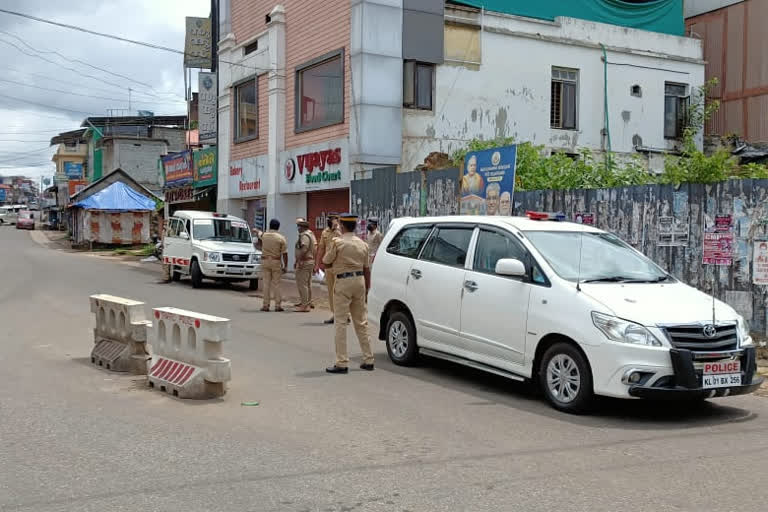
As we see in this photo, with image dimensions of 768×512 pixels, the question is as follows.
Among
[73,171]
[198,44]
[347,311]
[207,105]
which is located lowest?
[347,311]

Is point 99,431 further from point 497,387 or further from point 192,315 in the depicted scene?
point 497,387

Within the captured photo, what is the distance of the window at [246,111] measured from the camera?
26.7 metres

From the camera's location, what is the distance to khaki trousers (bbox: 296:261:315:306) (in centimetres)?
1596

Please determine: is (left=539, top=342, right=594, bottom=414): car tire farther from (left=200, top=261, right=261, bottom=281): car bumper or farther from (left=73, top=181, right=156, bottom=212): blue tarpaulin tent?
(left=73, top=181, right=156, bottom=212): blue tarpaulin tent

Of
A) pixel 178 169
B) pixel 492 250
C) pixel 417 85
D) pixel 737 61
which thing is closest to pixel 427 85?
pixel 417 85

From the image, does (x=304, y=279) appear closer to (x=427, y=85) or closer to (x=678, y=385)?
(x=427, y=85)

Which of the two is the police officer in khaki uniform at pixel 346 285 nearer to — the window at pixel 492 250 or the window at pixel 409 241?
the window at pixel 409 241

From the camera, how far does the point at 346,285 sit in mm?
9352

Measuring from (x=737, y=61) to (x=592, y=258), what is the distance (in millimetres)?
20180

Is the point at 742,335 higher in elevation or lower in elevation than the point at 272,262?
lower

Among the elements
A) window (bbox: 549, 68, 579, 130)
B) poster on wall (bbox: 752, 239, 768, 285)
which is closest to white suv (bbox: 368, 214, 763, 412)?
poster on wall (bbox: 752, 239, 768, 285)

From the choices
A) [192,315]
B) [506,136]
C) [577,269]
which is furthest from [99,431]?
[506,136]

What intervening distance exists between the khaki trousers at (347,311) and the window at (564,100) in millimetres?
15303

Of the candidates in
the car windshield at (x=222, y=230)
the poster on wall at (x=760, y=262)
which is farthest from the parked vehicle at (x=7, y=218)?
the poster on wall at (x=760, y=262)
